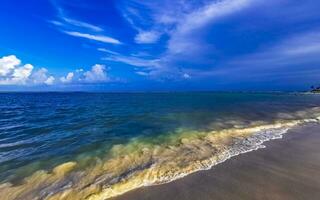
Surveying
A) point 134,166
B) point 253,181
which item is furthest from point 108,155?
point 253,181

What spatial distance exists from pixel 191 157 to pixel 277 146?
4693 mm

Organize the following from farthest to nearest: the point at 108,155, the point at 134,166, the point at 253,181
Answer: the point at 108,155
the point at 134,166
the point at 253,181

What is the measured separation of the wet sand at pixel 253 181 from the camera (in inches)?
247

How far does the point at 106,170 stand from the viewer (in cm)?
855

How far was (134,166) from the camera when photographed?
8930 millimetres

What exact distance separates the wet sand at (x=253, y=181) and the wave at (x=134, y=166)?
0.51 m

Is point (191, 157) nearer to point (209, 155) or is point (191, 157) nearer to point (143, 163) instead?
point (209, 155)

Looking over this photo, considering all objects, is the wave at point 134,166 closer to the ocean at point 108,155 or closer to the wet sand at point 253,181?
the ocean at point 108,155

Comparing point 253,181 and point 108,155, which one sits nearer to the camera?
point 253,181

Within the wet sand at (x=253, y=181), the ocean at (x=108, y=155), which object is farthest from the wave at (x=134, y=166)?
the wet sand at (x=253, y=181)

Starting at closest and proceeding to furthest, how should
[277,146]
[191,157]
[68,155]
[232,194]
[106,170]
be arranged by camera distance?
[232,194]
[106,170]
[191,157]
[68,155]
[277,146]

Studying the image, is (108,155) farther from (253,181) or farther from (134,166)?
(253,181)

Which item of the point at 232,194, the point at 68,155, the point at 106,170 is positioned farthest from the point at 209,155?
the point at 68,155

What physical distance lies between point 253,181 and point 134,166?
14.3ft
